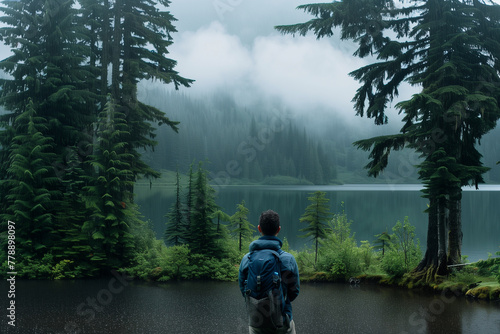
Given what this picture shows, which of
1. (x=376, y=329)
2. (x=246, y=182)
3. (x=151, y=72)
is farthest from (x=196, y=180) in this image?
(x=246, y=182)

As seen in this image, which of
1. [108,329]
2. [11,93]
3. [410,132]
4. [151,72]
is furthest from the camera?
[151,72]

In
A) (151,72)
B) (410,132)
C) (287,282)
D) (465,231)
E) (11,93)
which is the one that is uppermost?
(151,72)

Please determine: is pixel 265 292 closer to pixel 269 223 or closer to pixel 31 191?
pixel 269 223

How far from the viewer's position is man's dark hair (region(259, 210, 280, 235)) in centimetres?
438

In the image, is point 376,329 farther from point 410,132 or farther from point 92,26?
point 92,26

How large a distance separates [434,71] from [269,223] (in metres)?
10.7

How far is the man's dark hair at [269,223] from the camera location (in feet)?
14.4

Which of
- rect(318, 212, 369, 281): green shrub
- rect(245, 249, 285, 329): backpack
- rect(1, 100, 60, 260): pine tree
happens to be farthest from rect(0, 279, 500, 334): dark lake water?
rect(245, 249, 285, 329): backpack

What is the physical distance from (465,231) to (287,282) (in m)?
38.2

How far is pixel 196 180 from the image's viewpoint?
15570 mm

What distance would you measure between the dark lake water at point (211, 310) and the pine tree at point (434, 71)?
9.15 feet

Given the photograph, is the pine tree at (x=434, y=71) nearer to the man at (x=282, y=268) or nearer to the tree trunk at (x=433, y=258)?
the tree trunk at (x=433, y=258)

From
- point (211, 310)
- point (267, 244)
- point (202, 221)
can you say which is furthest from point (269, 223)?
point (202, 221)

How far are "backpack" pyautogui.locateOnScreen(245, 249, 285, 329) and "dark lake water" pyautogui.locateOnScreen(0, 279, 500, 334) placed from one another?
4.22 m
